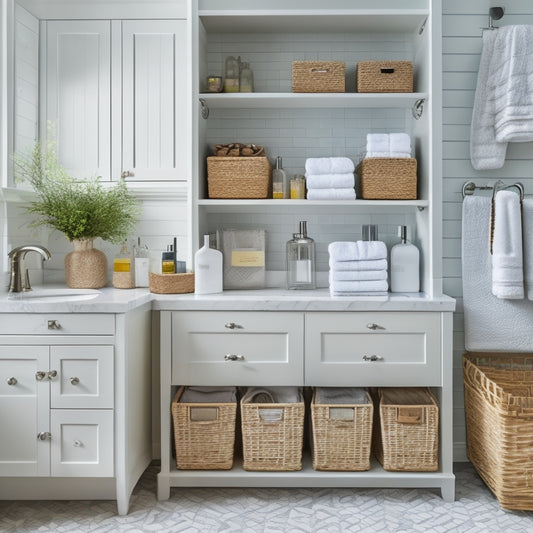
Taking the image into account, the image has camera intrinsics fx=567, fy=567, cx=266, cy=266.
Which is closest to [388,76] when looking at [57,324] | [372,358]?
[372,358]

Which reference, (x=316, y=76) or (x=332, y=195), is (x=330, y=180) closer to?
(x=332, y=195)

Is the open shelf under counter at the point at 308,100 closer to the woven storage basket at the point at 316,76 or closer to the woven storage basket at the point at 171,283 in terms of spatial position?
the woven storage basket at the point at 316,76

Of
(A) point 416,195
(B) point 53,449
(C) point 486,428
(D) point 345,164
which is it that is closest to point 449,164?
(A) point 416,195

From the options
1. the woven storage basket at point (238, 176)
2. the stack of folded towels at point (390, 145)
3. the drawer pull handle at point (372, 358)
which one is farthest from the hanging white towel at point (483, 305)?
the woven storage basket at point (238, 176)

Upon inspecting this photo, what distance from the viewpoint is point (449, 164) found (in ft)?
8.73

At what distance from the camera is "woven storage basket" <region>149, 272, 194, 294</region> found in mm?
2512

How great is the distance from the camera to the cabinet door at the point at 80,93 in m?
2.79

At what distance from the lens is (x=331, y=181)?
8.30 feet

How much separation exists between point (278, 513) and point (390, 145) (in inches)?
64.5

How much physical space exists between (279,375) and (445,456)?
2.52ft

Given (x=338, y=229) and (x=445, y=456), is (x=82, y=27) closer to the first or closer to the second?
(x=338, y=229)

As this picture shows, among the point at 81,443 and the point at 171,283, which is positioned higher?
the point at 171,283

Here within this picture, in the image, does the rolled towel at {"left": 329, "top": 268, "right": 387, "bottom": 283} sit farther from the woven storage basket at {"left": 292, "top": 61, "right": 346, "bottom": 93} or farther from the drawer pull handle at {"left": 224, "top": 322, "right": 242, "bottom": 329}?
the woven storage basket at {"left": 292, "top": 61, "right": 346, "bottom": 93}

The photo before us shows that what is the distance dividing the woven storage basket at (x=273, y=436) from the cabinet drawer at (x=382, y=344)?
232 mm
